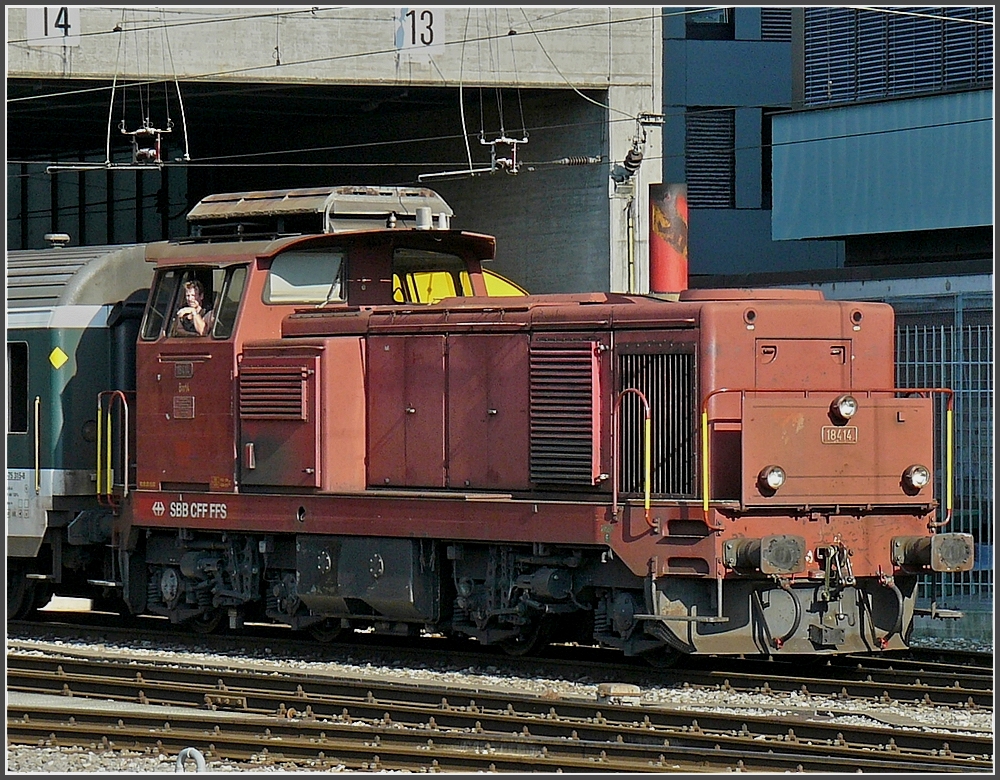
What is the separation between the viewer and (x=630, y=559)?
453 inches

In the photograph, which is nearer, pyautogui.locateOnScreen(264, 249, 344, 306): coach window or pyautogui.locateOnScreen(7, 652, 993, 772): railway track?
pyautogui.locateOnScreen(7, 652, 993, 772): railway track

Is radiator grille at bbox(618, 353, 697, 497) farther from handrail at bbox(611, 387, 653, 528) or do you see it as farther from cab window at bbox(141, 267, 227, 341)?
cab window at bbox(141, 267, 227, 341)

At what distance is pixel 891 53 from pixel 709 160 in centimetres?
1136

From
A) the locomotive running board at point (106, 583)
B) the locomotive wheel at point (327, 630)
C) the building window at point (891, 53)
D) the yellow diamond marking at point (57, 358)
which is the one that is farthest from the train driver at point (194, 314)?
the building window at point (891, 53)

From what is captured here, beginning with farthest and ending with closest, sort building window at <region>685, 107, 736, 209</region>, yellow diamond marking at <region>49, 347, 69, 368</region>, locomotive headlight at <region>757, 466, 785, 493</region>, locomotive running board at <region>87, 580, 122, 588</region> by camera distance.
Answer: building window at <region>685, 107, 736, 209</region> < yellow diamond marking at <region>49, 347, 69, 368</region> < locomotive running board at <region>87, 580, 122, 588</region> < locomotive headlight at <region>757, 466, 785, 493</region>

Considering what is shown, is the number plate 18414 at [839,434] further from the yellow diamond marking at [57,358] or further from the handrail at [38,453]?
the handrail at [38,453]

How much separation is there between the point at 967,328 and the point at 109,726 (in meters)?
10.1

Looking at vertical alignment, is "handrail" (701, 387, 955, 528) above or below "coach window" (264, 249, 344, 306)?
below

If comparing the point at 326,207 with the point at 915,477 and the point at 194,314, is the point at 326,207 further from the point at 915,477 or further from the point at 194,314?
the point at 915,477

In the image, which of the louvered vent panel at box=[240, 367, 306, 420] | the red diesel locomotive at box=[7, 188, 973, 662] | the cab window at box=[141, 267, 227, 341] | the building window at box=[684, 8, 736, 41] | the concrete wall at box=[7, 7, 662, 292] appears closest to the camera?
the red diesel locomotive at box=[7, 188, 973, 662]

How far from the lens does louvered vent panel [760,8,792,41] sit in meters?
35.3

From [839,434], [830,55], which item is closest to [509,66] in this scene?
[830,55]

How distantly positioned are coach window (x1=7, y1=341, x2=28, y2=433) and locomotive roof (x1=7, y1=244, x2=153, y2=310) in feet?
1.40

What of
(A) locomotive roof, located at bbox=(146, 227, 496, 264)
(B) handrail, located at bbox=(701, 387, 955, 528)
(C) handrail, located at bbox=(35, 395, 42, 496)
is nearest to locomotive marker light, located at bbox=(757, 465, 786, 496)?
(B) handrail, located at bbox=(701, 387, 955, 528)
